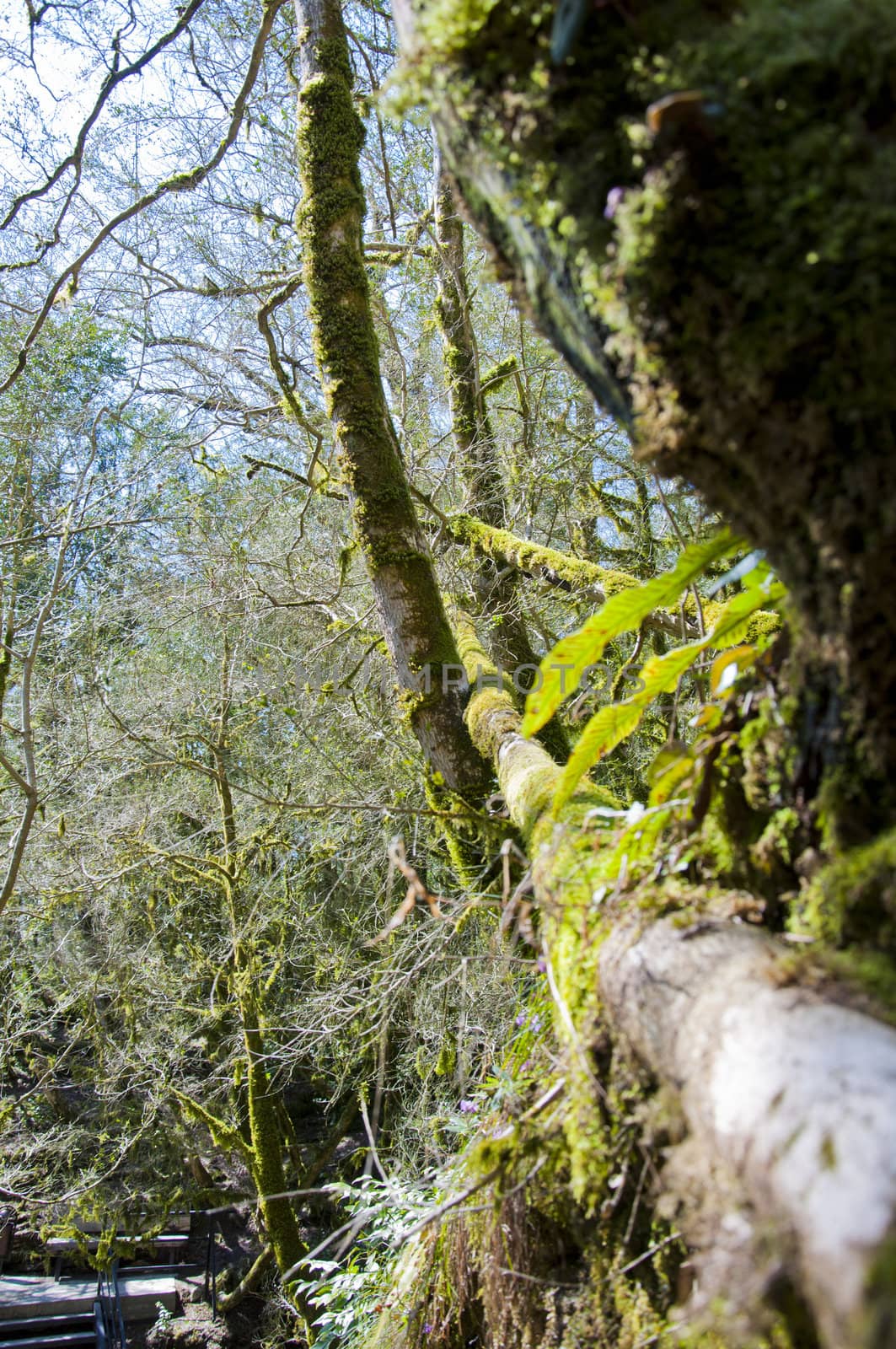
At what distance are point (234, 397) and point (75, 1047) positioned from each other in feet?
28.1

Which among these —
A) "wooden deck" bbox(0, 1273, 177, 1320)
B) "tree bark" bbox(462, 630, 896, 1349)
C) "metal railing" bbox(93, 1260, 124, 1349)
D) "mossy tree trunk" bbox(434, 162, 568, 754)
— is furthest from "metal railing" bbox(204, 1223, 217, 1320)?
"tree bark" bbox(462, 630, 896, 1349)

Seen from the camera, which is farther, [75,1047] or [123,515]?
[75,1047]

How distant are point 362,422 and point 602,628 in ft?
6.86

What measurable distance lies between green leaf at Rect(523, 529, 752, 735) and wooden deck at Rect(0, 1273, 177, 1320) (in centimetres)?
1191

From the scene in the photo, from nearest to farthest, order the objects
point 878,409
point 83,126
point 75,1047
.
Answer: point 878,409 < point 83,126 < point 75,1047

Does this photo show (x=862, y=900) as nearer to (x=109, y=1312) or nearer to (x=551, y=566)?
(x=551, y=566)

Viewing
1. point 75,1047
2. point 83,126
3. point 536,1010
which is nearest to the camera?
point 536,1010

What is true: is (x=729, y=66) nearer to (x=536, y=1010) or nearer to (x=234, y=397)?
(x=536, y=1010)

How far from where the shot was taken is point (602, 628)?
4.46ft

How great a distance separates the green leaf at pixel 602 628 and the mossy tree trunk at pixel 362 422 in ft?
5.68

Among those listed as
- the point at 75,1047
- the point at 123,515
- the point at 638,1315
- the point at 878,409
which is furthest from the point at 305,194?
the point at 75,1047

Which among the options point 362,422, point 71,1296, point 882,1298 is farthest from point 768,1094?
point 71,1296

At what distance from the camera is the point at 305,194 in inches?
131

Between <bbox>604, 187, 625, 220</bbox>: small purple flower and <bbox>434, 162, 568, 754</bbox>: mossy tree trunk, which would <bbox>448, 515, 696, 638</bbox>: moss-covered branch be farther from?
<bbox>604, 187, 625, 220</bbox>: small purple flower
